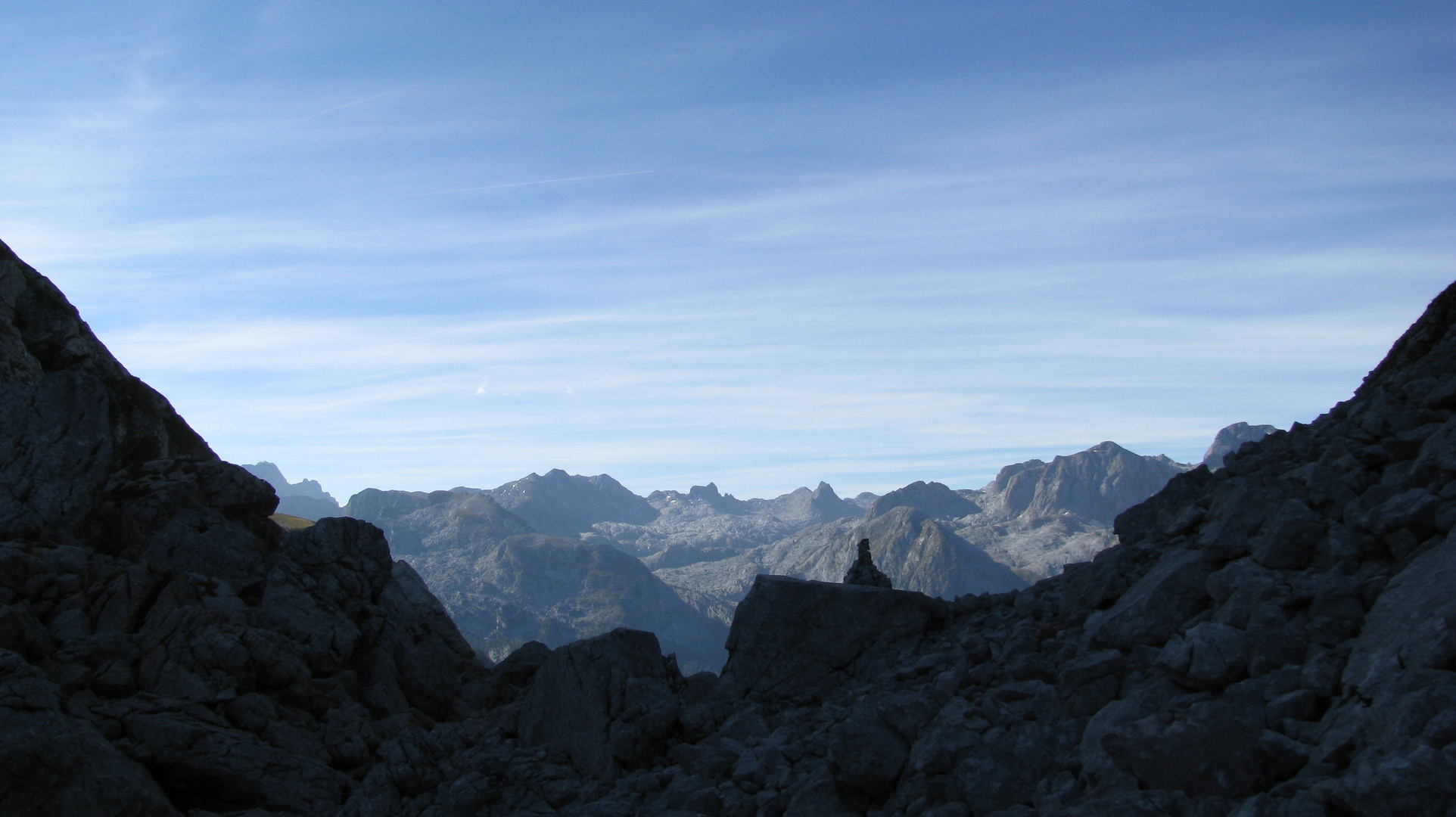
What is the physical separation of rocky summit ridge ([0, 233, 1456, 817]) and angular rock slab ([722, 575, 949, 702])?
0.12 m

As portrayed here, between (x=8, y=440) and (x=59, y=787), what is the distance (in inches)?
824

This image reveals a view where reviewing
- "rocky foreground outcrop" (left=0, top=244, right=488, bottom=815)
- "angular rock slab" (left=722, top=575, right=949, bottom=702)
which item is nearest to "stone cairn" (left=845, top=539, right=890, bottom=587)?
"angular rock slab" (left=722, top=575, right=949, bottom=702)

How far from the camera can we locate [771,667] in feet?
108

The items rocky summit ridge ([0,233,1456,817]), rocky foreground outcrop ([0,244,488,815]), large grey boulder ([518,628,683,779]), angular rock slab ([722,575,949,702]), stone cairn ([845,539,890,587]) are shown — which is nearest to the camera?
rocky summit ridge ([0,233,1456,817])

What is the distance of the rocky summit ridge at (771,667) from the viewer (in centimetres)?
1574

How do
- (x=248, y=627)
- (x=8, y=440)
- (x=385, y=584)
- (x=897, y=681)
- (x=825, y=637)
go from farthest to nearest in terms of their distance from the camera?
(x=385, y=584) < (x=8, y=440) < (x=248, y=627) < (x=825, y=637) < (x=897, y=681)

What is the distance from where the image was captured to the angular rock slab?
32312mm

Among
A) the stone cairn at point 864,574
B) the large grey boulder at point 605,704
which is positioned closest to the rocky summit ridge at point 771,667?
the large grey boulder at point 605,704

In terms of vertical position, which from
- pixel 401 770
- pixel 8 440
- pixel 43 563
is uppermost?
pixel 8 440

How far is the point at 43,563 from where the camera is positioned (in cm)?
3400

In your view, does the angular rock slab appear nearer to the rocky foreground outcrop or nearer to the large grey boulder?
the large grey boulder

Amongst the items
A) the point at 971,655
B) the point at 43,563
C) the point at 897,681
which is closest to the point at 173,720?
the point at 43,563

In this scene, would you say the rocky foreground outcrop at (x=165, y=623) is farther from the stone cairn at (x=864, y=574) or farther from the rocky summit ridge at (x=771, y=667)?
the stone cairn at (x=864, y=574)

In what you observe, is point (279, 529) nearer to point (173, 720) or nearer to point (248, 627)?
point (248, 627)
